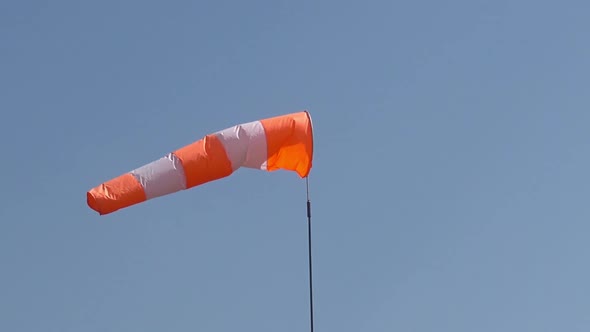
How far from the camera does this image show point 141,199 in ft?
122

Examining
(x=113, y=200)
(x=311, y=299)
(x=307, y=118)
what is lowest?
(x=311, y=299)

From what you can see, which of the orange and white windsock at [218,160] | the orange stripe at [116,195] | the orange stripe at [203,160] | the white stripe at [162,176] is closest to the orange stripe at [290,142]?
the orange and white windsock at [218,160]

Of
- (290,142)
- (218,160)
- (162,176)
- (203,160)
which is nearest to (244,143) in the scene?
(218,160)

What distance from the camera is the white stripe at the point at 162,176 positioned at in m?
37.4

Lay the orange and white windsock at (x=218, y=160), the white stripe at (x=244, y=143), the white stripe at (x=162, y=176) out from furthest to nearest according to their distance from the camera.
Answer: the white stripe at (x=244, y=143), the white stripe at (x=162, y=176), the orange and white windsock at (x=218, y=160)

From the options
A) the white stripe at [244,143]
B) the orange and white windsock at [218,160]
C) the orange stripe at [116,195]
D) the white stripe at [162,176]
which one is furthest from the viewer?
the white stripe at [244,143]

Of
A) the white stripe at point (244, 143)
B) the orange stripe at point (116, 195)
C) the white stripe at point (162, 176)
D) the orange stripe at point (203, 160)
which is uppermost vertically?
the white stripe at point (244, 143)

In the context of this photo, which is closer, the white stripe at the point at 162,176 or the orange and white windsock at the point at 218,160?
the orange and white windsock at the point at 218,160

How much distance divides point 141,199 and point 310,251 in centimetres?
434

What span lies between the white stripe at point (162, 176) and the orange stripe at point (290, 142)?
243 centimetres

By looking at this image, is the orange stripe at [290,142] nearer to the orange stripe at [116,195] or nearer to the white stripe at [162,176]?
the white stripe at [162,176]

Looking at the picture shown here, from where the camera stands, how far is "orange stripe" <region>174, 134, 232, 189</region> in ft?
124

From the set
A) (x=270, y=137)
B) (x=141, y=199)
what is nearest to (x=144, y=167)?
(x=141, y=199)

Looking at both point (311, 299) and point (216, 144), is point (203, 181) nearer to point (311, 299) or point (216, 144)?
point (216, 144)
